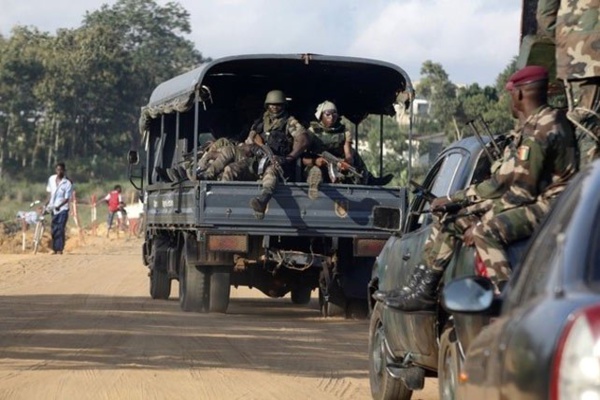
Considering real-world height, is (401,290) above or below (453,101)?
below

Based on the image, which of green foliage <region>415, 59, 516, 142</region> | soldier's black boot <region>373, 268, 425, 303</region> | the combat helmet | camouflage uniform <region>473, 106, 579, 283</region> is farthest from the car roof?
green foliage <region>415, 59, 516, 142</region>

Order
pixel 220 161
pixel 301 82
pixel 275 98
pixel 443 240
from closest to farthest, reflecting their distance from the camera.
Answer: pixel 443 240
pixel 220 161
pixel 275 98
pixel 301 82

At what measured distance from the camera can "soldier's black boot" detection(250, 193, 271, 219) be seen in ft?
51.0

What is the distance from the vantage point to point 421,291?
7.75 metres

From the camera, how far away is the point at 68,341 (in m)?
12.8

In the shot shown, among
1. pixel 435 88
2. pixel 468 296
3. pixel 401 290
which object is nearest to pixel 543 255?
pixel 468 296

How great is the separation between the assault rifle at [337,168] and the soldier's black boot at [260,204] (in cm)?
120

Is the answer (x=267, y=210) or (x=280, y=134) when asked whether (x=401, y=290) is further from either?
(x=280, y=134)

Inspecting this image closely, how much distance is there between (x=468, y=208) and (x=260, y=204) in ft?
26.7

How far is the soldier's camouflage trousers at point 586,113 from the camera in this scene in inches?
300

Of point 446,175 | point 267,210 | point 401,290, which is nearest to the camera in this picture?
point 401,290

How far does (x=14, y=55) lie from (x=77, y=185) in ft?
25.4

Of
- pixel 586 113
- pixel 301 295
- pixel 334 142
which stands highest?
pixel 586 113

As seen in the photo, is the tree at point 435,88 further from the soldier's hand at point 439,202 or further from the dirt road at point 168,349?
the soldier's hand at point 439,202
